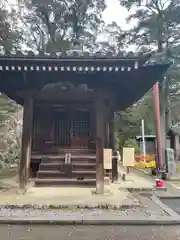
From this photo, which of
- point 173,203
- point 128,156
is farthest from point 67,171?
point 173,203

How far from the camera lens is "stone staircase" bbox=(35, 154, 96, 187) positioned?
38.0 feet

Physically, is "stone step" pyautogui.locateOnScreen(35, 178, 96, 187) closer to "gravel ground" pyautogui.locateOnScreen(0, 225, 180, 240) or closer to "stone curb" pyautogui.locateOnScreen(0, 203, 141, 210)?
"stone curb" pyautogui.locateOnScreen(0, 203, 141, 210)

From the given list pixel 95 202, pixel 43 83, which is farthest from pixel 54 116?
pixel 95 202

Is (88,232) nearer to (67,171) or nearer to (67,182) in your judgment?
(67,182)

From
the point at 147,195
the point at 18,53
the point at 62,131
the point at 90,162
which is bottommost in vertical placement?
the point at 147,195

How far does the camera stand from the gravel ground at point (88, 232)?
5.39 m

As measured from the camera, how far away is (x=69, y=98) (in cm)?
1153

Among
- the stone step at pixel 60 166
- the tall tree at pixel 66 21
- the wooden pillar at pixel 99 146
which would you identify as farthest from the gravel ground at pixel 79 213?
the tall tree at pixel 66 21

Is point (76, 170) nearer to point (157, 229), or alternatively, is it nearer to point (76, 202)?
point (76, 202)

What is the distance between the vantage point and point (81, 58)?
8.80 m

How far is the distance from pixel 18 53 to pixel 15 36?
1574cm

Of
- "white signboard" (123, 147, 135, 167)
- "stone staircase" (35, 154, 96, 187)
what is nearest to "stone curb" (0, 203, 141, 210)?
"stone staircase" (35, 154, 96, 187)

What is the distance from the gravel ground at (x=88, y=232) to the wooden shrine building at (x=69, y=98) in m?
3.79

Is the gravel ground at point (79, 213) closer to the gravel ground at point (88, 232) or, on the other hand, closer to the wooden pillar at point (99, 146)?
the gravel ground at point (88, 232)
